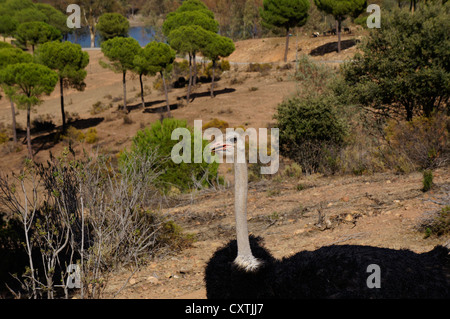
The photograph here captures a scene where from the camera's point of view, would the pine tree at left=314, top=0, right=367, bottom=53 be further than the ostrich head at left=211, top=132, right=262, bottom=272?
Yes

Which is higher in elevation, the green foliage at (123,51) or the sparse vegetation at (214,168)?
the green foliage at (123,51)

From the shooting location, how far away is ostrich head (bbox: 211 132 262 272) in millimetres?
4426

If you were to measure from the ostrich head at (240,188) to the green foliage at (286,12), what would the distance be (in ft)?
123

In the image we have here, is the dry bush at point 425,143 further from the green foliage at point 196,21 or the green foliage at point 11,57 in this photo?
the green foliage at point 196,21

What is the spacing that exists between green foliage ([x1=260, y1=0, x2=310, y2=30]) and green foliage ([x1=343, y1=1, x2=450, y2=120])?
25301mm

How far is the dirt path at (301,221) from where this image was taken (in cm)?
570

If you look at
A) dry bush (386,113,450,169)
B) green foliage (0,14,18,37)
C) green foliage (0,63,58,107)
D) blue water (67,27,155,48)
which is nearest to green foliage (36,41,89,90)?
green foliage (0,63,58,107)

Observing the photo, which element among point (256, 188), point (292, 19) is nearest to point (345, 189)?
point (256, 188)

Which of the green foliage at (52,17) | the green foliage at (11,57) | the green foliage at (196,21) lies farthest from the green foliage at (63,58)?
the green foliage at (52,17)

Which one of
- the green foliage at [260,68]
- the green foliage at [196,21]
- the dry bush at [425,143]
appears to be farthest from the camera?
the green foliage at [260,68]

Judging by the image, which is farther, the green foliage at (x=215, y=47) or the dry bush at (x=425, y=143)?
the green foliage at (x=215, y=47)

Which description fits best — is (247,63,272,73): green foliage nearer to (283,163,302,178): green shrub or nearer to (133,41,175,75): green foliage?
(133,41,175,75): green foliage

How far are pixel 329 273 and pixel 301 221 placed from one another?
2867 millimetres
